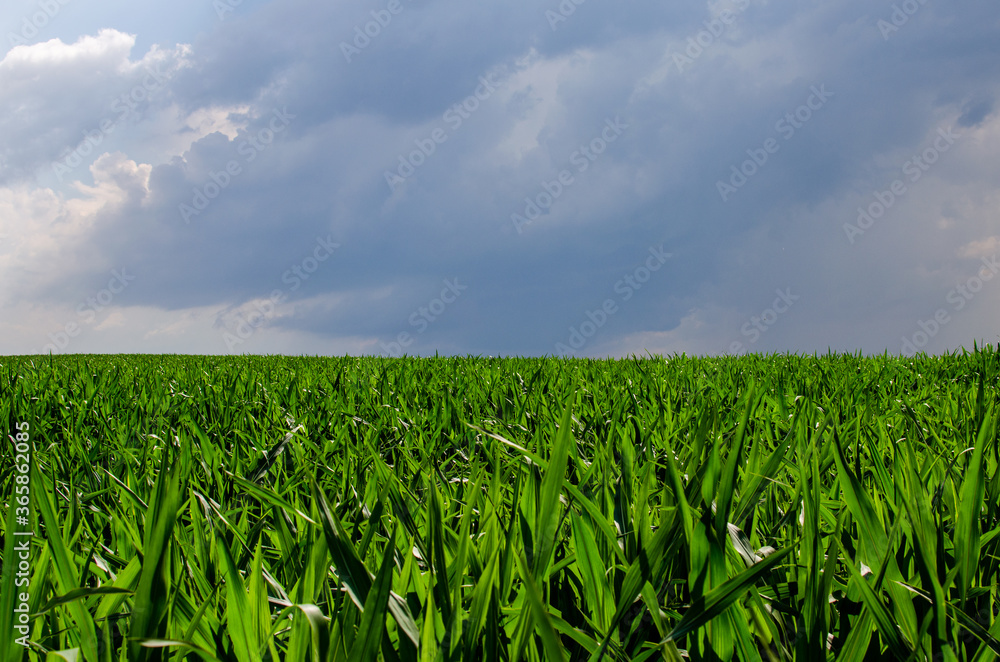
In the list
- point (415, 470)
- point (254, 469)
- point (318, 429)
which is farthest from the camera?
point (318, 429)

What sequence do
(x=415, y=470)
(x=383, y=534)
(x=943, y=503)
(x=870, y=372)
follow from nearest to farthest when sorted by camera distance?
(x=383, y=534) < (x=943, y=503) < (x=415, y=470) < (x=870, y=372)

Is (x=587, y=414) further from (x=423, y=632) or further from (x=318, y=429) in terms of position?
(x=423, y=632)

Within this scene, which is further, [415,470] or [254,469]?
[254,469]

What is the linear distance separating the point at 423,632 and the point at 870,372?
16.8 feet

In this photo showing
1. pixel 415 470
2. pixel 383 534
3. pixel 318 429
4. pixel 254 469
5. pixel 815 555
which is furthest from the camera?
pixel 318 429

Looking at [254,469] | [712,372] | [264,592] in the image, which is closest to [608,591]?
[264,592]

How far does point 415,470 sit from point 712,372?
371cm

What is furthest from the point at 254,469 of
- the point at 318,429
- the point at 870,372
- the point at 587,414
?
the point at 870,372

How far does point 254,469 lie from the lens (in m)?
2.07

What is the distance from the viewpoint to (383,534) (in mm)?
1353

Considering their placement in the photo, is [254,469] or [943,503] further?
[254,469]

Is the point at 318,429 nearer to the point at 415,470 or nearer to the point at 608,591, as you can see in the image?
the point at 415,470

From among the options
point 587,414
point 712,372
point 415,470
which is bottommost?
point 415,470

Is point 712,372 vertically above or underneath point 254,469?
above
